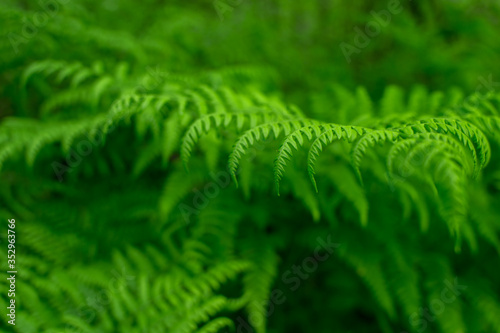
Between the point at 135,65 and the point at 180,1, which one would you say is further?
the point at 180,1

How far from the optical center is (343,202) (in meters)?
2.08

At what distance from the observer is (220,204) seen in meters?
2.05

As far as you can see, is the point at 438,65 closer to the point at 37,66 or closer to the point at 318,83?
the point at 318,83

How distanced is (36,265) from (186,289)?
67 cm

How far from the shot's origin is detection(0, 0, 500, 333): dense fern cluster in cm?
169

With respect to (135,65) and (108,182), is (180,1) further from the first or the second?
(108,182)

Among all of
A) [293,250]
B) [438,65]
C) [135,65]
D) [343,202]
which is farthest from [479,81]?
[135,65]

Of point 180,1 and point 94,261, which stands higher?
point 180,1

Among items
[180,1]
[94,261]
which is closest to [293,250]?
[94,261]

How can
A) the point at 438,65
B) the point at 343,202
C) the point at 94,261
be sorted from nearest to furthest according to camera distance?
1. the point at 94,261
2. the point at 343,202
3. the point at 438,65

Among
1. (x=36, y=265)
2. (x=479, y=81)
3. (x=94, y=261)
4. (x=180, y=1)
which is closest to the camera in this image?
(x=36, y=265)

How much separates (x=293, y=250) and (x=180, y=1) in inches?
92.2

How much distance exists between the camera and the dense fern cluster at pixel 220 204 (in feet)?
5.55

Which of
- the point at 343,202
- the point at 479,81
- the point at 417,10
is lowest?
the point at 343,202
